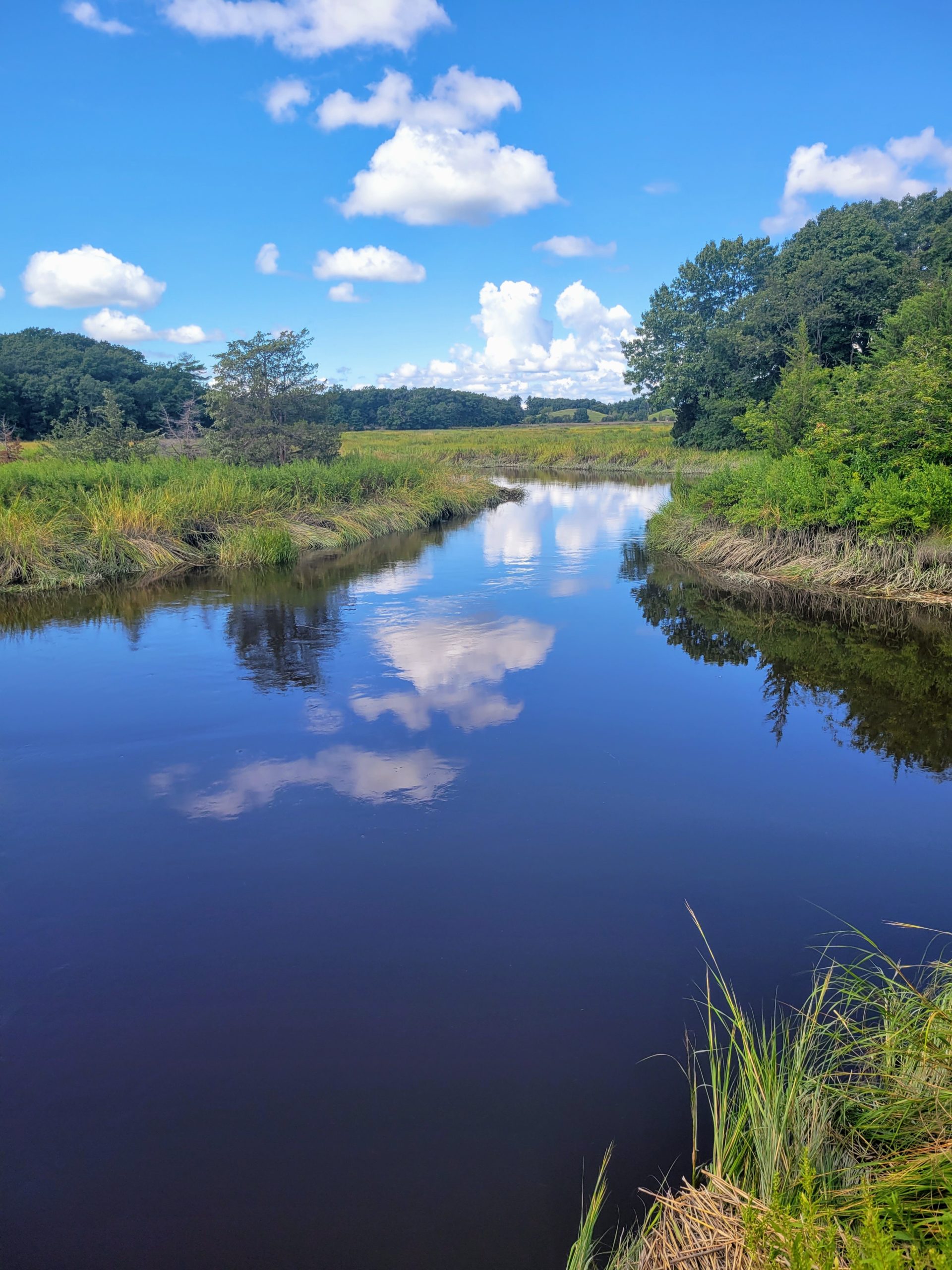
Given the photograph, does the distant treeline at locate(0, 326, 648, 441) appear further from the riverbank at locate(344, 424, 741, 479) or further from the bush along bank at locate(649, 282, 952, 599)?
the bush along bank at locate(649, 282, 952, 599)

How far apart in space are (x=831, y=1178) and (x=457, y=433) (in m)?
65.0

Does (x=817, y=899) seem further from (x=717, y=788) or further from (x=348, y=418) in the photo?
(x=348, y=418)

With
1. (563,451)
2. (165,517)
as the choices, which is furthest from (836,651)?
(563,451)

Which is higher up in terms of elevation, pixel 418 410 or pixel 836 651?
pixel 418 410

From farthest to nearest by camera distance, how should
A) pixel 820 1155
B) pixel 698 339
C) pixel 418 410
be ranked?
1. pixel 418 410
2. pixel 698 339
3. pixel 820 1155

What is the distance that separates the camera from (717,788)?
5445 millimetres

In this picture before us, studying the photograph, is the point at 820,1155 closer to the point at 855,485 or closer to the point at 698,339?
the point at 855,485

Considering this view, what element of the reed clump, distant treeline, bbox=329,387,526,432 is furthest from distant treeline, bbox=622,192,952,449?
distant treeline, bbox=329,387,526,432

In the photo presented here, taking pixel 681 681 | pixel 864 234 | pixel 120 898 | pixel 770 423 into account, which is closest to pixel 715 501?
pixel 770 423

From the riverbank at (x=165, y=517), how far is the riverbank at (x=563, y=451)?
1274cm

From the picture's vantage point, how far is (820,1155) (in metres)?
2.35

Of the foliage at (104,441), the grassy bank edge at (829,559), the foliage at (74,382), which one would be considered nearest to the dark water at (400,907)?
the grassy bank edge at (829,559)

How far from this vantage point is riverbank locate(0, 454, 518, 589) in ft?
40.5

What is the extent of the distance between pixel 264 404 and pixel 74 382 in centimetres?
3813
